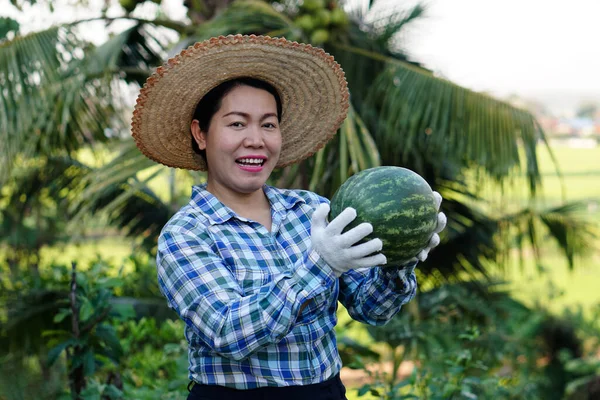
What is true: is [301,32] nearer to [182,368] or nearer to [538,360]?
[182,368]

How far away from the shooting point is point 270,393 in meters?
1.70

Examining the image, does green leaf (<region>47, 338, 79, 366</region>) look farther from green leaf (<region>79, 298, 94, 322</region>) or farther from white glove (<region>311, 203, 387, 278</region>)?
white glove (<region>311, 203, 387, 278</region>)

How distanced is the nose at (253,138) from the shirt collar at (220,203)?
17 centimetres

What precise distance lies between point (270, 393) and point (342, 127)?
2.45 m

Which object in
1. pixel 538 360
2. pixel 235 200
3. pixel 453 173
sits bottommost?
pixel 538 360

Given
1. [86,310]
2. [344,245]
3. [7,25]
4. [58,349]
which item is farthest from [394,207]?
[7,25]

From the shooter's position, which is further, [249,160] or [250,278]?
[249,160]

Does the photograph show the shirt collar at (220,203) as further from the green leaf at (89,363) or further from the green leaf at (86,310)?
the green leaf at (89,363)

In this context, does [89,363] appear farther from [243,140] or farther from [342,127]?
[342,127]

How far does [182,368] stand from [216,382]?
125 centimetres

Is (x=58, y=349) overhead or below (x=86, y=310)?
below

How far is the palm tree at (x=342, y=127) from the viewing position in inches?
169

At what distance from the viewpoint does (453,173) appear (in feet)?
17.5

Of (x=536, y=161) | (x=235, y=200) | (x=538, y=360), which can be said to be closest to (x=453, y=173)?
(x=536, y=161)
